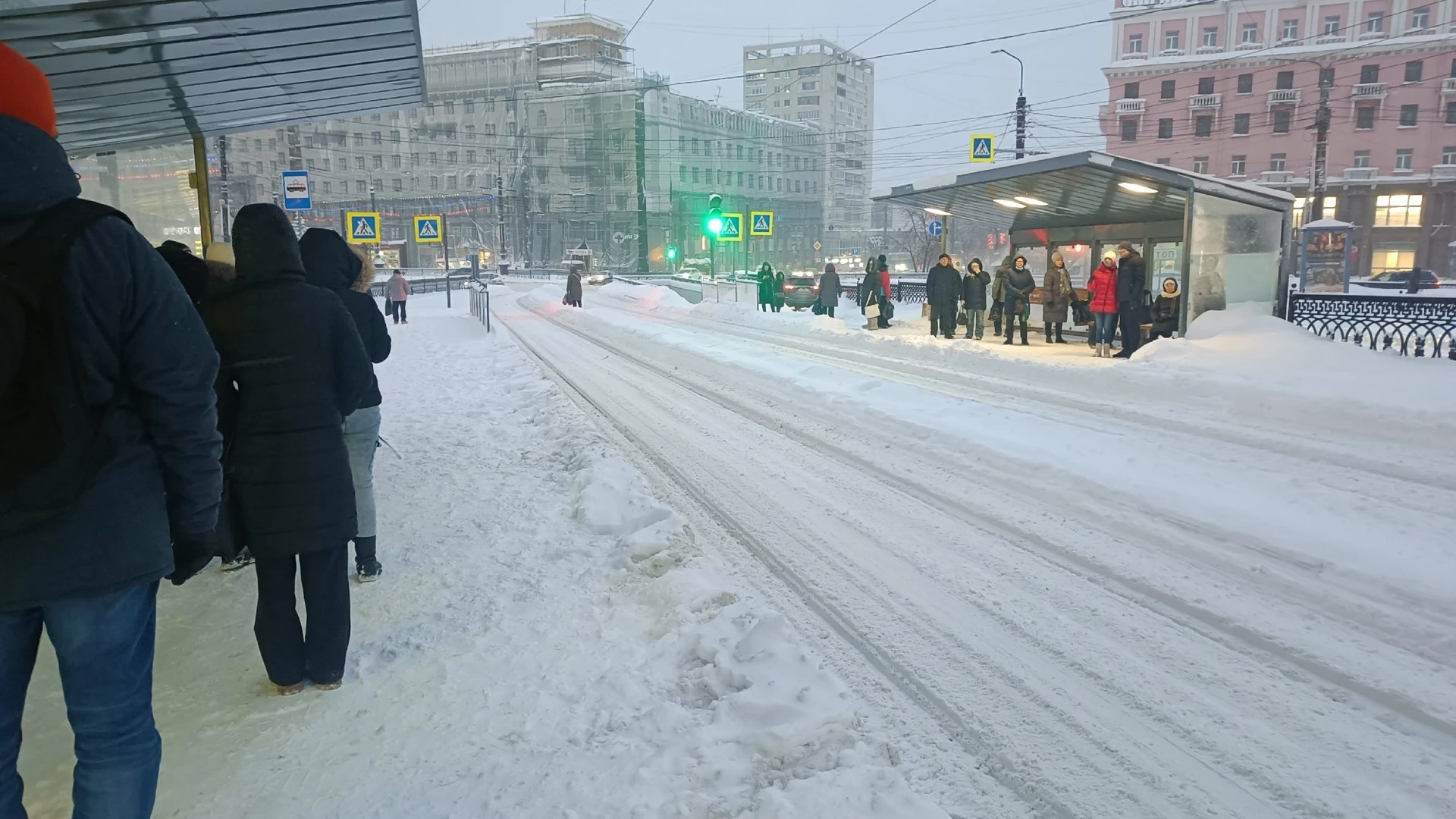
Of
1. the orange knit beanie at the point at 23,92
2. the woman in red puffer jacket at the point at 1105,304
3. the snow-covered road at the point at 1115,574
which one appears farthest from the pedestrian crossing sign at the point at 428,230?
the orange knit beanie at the point at 23,92

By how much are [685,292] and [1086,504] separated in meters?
35.5

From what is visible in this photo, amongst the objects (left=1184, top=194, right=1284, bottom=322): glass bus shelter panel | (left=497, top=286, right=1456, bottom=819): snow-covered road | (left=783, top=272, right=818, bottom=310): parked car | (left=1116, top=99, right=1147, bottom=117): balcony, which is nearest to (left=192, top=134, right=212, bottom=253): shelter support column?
(left=497, top=286, right=1456, bottom=819): snow-covered road

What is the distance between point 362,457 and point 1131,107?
2660 inches

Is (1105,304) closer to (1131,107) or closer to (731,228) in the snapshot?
(731,228)

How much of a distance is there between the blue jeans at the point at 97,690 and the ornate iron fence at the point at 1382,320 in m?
17.7

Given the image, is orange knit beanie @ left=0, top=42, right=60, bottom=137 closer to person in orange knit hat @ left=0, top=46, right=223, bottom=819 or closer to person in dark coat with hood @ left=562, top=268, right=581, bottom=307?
person in orange knit hat @ left=0, top=46, right=223, bottom=819

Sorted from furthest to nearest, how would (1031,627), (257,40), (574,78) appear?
(574,78), (257,40), (1031,627)

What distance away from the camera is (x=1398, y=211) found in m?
54.2

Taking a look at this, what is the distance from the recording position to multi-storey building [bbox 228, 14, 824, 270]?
82.6 meters

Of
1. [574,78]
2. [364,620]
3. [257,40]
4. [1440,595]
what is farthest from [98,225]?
[574,78]

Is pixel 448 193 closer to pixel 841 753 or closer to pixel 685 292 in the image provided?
pixel 685 292

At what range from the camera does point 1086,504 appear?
264 inches

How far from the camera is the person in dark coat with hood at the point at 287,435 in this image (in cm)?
362

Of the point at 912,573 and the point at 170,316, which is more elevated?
the point at 170,316
